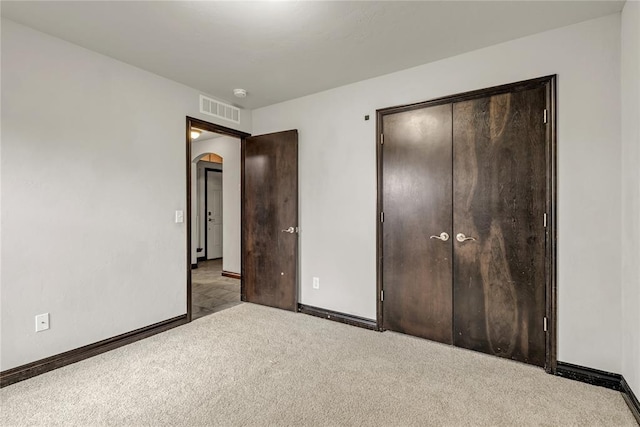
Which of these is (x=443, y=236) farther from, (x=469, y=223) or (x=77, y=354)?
(x=77, y=354)

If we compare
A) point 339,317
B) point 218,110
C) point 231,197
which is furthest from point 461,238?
point 231,197

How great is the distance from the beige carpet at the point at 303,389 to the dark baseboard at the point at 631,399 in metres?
0.04

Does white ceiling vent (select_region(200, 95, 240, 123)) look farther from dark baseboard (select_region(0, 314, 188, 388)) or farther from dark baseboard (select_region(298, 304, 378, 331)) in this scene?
Answer: dark baseboard (select_region(298, 304, 378, 331))

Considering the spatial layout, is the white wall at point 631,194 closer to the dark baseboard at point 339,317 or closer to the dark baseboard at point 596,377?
the dark baseboard at point 596,377

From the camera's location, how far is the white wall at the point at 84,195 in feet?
7.20

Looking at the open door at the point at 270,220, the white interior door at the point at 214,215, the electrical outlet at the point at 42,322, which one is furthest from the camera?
the white interior door at the point at 214,215

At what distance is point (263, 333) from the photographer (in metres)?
3.04

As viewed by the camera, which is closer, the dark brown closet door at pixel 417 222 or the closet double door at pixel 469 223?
the closet double door at pixel 469 223

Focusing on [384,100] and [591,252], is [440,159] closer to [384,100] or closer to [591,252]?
[384,100]

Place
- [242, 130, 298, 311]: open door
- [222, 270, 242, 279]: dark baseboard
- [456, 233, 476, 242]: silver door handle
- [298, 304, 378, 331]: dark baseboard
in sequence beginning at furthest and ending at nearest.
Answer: [222, 270, 242, 279]: dark baseboard < [242, 130, 298, 311]: open door < [298, 304, 378, 331]: dark baseboard < [456, 233, 476, 242]: silver door handle

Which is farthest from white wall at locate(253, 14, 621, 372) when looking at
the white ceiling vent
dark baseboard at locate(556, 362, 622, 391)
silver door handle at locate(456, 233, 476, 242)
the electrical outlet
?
the electrical outlet

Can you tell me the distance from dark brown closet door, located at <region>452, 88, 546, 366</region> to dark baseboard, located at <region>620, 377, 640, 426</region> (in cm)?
44

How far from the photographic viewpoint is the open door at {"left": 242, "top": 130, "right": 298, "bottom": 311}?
366 cm

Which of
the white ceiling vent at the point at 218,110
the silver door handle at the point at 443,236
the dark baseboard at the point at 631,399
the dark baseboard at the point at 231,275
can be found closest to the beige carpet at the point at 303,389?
the dark baseboard at the point at 631,399
